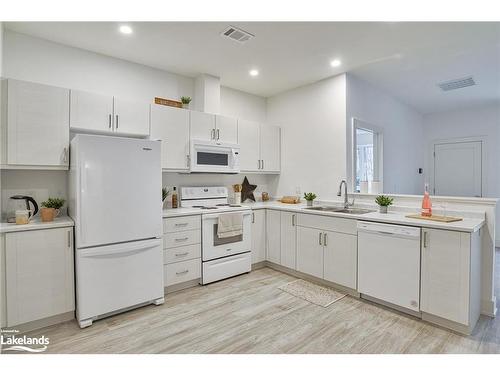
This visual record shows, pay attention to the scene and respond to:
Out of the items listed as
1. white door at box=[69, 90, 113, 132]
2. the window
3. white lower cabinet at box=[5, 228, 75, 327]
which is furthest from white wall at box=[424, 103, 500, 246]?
white lower cabinet at box=[5, 228, 75, 327]

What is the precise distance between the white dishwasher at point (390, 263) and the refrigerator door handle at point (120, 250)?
2048mm

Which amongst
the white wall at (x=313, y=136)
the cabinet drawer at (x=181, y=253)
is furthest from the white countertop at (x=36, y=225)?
the white wall at (x=313, y=136)

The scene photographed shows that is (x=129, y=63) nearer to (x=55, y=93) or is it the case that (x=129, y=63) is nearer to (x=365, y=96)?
(x=55, y=93)

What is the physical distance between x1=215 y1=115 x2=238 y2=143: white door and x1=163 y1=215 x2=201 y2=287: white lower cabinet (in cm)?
120

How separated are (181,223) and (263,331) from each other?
1.40 metres

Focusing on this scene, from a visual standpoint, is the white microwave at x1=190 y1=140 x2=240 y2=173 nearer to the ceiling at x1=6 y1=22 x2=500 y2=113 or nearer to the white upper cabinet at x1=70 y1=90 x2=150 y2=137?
the white upper cabinet at x1=70 y1=90 x2=150 y2=137

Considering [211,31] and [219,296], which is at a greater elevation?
[211,31]

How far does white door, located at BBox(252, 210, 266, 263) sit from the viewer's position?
379cm

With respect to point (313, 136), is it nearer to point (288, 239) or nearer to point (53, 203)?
point (288, 239)

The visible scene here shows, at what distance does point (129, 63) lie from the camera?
3.37m

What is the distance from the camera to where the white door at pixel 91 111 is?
2.69 m

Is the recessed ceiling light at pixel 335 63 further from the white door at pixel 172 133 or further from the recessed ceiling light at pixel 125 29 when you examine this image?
the recessed ceiling light at pixel 125 29
